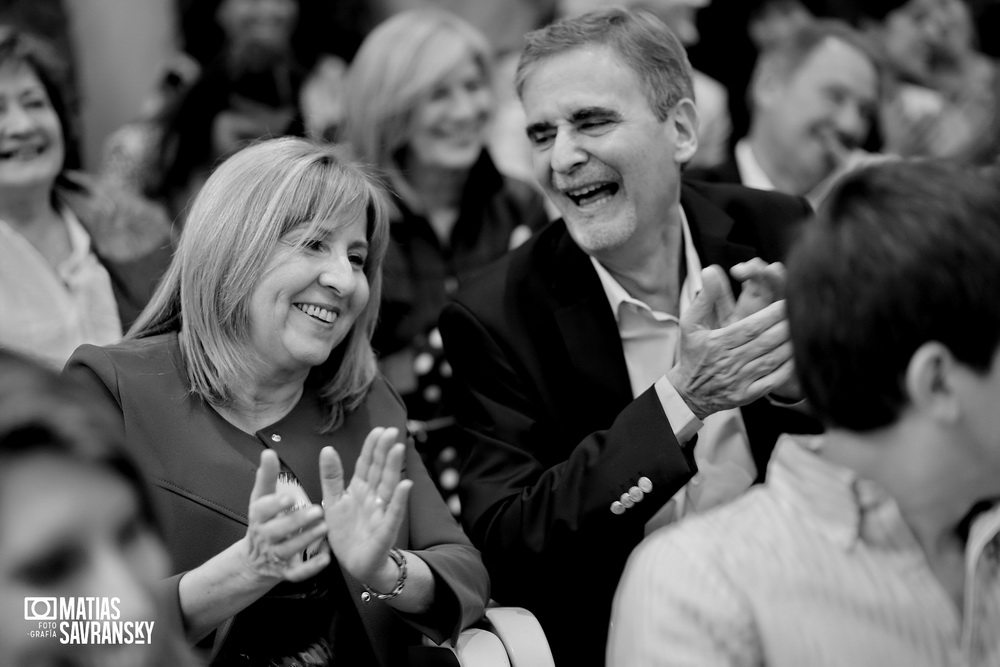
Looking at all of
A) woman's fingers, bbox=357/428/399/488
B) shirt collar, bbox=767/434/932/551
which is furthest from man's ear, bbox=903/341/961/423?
woman's fingers, bbox=357/428/399/488

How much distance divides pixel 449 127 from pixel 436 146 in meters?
0.09

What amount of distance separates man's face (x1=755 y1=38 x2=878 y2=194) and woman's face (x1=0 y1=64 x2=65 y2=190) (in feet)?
8.90

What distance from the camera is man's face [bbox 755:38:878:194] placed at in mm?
4559

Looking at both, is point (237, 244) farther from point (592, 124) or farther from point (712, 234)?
point (712, 234)

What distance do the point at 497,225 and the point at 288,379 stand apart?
1.60m

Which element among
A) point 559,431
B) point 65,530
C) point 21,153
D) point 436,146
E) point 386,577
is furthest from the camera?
point 436,146

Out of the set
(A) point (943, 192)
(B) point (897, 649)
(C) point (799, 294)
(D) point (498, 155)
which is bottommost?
(D) point (498, 155)

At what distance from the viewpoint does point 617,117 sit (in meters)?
2.79

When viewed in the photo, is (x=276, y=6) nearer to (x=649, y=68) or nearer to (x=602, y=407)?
(x=649, y=68)

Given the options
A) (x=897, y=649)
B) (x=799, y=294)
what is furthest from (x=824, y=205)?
(x=897, y=649)

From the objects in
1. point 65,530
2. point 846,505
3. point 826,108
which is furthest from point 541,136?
point 826,108

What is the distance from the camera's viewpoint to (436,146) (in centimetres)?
410

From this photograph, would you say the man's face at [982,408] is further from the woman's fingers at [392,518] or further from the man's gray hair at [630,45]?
the man's gray hair at [630,45]

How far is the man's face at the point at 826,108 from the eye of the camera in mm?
4559
